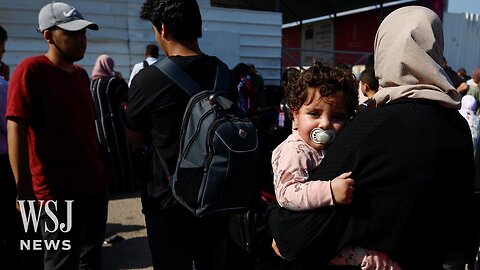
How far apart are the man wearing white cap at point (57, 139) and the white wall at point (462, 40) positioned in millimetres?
14401

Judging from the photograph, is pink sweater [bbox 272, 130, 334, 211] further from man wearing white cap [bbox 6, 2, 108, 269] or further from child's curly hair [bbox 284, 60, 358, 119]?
man wearing white cap [bbox 6, 2, 108, 269]

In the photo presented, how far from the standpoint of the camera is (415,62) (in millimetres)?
1230

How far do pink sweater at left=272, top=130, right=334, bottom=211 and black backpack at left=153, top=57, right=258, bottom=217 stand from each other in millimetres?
281

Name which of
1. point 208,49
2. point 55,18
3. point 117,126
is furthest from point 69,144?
point 208,49

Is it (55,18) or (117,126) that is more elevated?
(55,18)

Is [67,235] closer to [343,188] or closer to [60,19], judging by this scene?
[60,19]

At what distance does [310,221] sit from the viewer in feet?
4.35

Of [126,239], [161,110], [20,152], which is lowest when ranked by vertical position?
[126,239]

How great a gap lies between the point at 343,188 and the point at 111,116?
4.03 meters

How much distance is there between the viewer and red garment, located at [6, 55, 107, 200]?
2055 millimetres

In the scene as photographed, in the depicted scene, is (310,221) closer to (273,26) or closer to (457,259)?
(457,259)

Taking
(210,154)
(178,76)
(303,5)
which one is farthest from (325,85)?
(303,5)

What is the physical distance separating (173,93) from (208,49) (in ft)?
21.1

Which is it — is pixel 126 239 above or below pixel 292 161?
below
